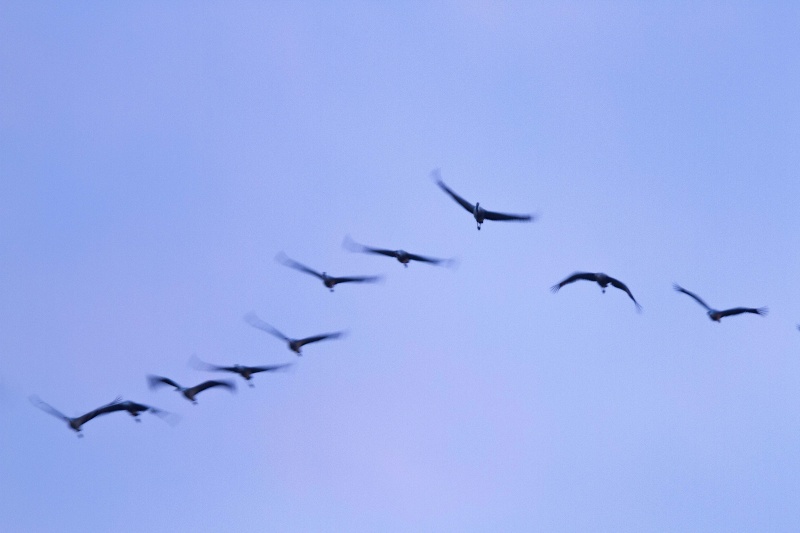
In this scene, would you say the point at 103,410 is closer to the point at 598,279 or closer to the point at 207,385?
the point at 207,385

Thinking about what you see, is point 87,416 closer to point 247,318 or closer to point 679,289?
point 247,318

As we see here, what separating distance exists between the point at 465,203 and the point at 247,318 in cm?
Result: 1546

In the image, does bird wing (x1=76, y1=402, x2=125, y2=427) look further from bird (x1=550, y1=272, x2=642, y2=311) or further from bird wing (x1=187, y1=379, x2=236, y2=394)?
bird (x1=550, y1=272, x2=642, y2=311)

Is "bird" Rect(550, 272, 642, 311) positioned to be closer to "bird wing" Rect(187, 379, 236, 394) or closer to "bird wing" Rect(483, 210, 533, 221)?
"bird wing" Rect(483, 210, 533, 221)

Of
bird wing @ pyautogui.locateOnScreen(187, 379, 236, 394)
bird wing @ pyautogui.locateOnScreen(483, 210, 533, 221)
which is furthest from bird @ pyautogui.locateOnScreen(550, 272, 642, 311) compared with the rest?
bird wing @ pyautogui.locateOnScreen(187, 379, 236, 394)

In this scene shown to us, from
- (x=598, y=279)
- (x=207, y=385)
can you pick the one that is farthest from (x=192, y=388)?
(x=598, y=279)

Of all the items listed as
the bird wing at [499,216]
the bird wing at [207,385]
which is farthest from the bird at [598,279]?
the bird wing at [207,385]

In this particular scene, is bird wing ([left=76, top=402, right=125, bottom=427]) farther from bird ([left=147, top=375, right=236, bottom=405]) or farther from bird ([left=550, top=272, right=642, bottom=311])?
bird ([left=550, top=272, right=642, bottom=311])

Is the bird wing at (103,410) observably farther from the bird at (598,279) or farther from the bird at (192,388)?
the bird at (598,279)

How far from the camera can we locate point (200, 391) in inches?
4035

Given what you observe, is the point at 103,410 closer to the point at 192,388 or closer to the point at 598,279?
the point at 192,388

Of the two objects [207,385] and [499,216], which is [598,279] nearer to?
[499,216]

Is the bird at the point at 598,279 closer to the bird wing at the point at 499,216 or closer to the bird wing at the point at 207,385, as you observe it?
the bird wing at the point at 499,216

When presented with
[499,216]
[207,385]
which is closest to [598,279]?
[499,216]
